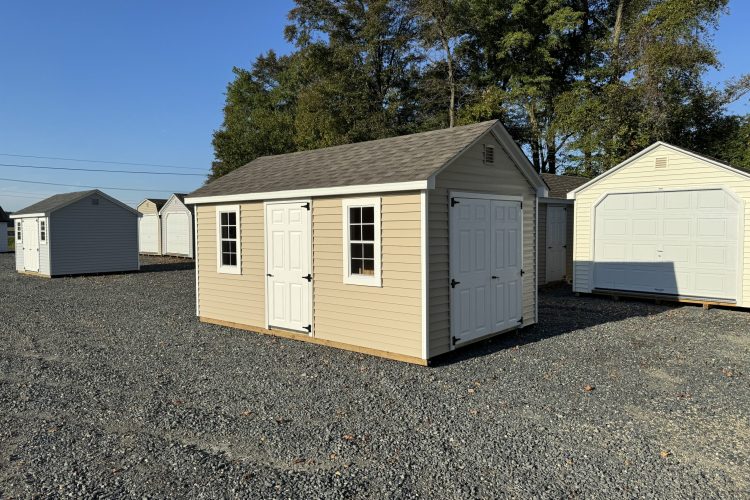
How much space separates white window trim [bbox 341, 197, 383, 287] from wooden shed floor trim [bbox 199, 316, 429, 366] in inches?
37.6

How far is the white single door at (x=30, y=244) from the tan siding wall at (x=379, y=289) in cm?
1671

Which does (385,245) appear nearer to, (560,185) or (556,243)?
(556,243)

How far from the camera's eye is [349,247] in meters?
7.41

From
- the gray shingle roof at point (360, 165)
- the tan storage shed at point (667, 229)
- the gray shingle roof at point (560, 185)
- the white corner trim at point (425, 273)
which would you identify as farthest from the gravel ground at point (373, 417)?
the gray shingle roof at point (560, 185)

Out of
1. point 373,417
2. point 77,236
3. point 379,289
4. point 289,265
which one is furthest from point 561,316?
point 77,236

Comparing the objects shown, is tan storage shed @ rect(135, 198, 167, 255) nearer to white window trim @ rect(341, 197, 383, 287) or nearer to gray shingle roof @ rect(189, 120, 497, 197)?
gray shingle roof @ rect(189, 120, 497, 197)

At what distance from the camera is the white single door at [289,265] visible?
7.98 m

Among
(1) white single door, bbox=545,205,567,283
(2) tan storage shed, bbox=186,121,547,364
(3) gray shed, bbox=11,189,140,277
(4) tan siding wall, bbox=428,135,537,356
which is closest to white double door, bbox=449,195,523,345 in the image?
(2) tan storage shed, bbox=186,121,547,364

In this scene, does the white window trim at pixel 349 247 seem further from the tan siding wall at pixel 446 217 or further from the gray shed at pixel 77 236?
the gray shed at pixel 77 236

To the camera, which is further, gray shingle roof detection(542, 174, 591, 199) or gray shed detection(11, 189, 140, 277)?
gray shed detection(11, 189, 140, 277)

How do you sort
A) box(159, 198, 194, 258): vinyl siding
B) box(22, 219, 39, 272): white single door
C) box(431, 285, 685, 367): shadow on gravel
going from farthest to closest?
box(159, 198, 194, 258): vinyl siding
box(22, 219, 39, 272): white single door
box(431, 285, 685, 367): shadow on gravel

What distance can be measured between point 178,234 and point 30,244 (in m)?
8.91

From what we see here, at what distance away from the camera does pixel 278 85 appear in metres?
41.2

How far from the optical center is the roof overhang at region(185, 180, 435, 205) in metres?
6.52
